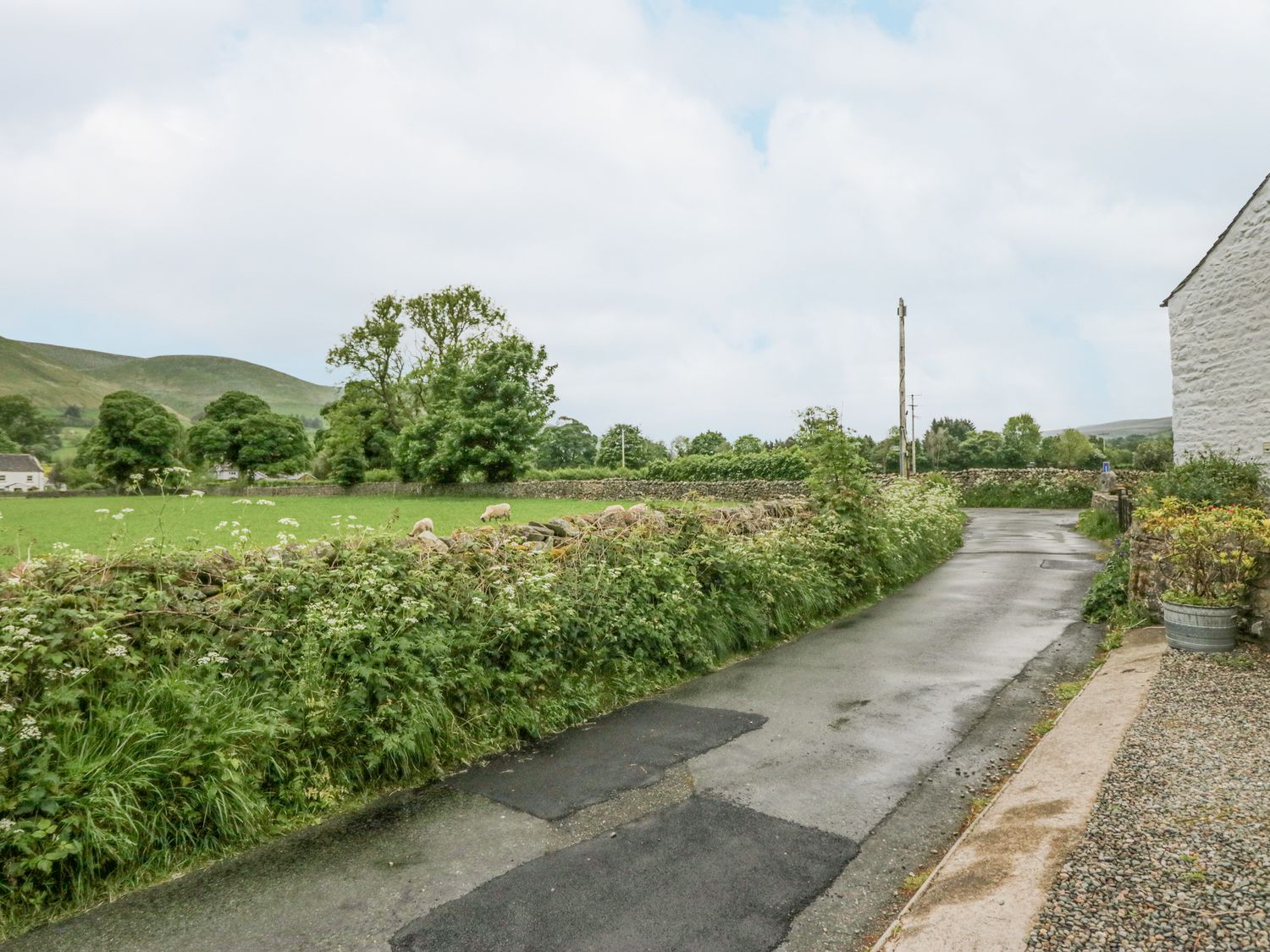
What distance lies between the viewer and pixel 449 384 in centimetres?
3972

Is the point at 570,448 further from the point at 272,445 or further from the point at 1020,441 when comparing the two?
the point at 1020,441

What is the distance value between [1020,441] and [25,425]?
131m

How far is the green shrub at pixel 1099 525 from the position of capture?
56.4 ft

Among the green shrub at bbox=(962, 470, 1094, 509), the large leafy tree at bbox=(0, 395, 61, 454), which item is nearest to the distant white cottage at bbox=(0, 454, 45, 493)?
the large leafy tree at bbox=(0, 395, 61, 454)

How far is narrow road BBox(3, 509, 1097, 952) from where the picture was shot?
2.90 meters

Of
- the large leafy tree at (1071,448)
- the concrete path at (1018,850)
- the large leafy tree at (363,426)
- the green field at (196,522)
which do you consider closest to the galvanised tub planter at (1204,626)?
the concrete path at (1018,850)

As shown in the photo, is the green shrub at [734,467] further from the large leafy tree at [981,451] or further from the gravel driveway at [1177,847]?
the large leafy tree at [981,451]

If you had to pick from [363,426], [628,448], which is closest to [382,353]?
[363,426]

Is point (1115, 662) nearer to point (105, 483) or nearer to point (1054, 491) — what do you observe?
point (1054, 491)

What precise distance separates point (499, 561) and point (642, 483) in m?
28.4

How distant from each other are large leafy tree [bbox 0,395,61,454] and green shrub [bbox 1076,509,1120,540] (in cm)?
11321

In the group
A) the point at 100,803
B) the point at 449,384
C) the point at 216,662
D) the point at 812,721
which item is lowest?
the point at 812,721

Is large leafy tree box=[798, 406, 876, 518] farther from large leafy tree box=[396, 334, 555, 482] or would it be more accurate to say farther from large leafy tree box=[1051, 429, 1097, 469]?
large leafy tree box=[1051, 429, 1097, 469]

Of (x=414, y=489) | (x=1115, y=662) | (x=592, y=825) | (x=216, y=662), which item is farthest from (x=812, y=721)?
(x=414, y=489)
